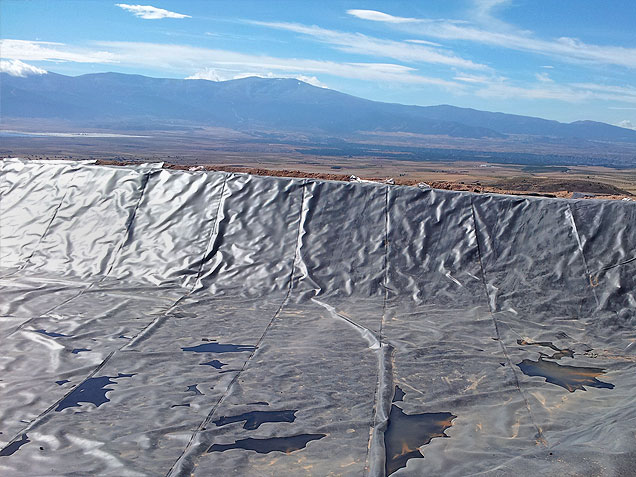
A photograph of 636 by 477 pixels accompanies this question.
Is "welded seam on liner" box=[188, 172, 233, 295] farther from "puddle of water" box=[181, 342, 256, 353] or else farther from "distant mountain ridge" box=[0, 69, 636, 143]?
"distant mountain ridge" box=[0, 69, 636, 143]

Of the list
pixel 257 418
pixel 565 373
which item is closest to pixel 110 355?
pixel 257 418

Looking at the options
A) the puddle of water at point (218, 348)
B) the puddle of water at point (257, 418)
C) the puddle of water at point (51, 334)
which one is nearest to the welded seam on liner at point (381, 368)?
the puddle of water at point (257, 418)

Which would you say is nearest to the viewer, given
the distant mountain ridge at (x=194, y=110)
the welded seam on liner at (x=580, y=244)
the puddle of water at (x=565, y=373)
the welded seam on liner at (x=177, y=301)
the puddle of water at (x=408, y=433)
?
the puddle of water at (x=408, y=433)

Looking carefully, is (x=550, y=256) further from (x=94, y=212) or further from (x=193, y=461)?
(x=94, y=212)

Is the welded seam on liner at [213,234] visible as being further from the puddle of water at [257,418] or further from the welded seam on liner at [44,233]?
the puddle of water at [257,418]

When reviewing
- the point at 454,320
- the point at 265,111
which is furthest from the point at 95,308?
the point at 265,111
